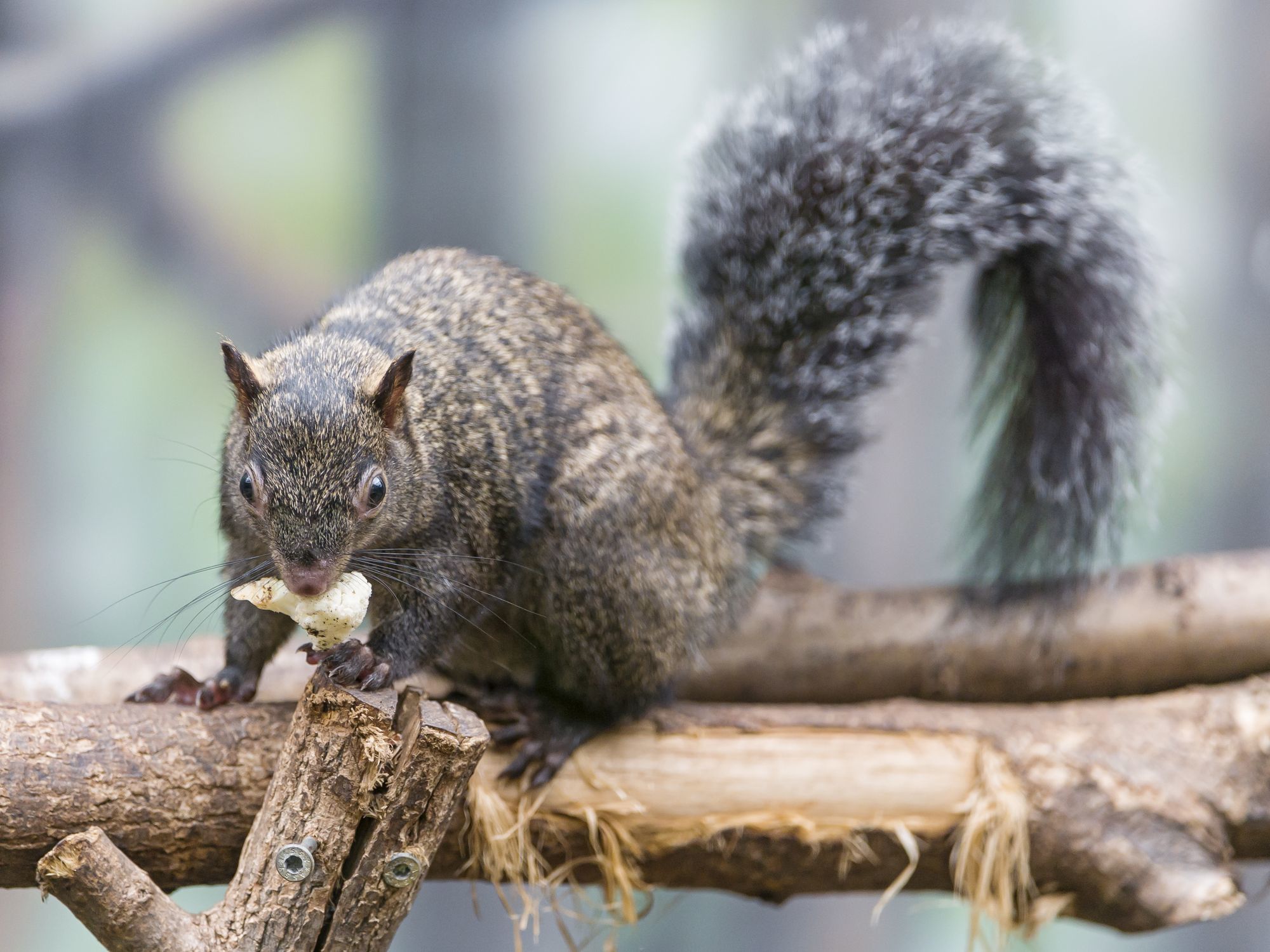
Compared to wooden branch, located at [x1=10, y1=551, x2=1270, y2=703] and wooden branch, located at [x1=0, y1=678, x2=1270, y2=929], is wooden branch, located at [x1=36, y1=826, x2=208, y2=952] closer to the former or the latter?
wooden branch, located at [x1=0, y1=678, x2=1270, y2=929]

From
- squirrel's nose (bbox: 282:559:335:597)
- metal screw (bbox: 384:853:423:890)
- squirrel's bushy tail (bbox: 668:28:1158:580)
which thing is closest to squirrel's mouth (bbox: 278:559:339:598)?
squirrel's nose (bbox: 282:559:335:597)

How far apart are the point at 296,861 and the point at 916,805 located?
1495mm

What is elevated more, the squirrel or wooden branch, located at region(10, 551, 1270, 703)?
the squirrel

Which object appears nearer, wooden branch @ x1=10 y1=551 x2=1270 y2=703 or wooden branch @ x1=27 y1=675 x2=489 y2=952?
wooden branch @ x1=27 y1=675 x2=489 y2=952

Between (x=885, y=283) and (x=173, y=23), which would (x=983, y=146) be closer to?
(x=885, y=283)

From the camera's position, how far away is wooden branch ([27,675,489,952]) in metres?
1.70

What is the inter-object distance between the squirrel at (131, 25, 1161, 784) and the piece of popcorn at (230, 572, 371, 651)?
278mm

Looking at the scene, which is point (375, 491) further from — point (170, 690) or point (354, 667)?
point (170, 690)

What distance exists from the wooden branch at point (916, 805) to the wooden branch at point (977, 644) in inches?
13.8

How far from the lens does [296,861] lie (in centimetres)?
171

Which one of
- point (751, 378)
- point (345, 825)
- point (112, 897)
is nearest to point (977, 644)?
point (751, 378)

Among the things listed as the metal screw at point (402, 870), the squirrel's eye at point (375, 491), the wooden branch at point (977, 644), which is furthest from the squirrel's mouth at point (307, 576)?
the wooden branch at point (977, 644)

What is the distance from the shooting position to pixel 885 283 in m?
3.17

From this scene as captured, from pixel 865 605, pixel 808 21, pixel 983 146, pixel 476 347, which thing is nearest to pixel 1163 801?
pixel 865 605
